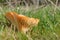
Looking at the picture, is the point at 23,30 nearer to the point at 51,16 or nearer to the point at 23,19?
the point at 23,19

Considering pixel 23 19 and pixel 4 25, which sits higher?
pixel 23 19

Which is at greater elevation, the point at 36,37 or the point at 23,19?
the point at 23,19

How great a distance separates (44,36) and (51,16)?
53 cm

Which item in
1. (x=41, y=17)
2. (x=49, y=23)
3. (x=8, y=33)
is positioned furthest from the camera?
(x=41, y=17)

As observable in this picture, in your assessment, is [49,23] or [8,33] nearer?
[8,33]

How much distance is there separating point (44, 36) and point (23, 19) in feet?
0.76

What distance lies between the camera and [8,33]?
210 cm

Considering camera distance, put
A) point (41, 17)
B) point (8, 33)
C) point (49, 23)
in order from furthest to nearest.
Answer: point (41, 17), point (49, 23), point (8, 33)

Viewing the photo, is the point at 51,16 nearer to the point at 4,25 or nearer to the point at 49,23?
the point at 49,23

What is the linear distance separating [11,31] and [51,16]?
58cm

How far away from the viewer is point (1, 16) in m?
2.61

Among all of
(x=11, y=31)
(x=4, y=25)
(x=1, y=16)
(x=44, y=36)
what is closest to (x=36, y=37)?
(x=44, y=36)

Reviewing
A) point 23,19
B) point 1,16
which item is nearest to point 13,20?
point 23,19

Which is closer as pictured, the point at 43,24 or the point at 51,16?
the point at 43,24
